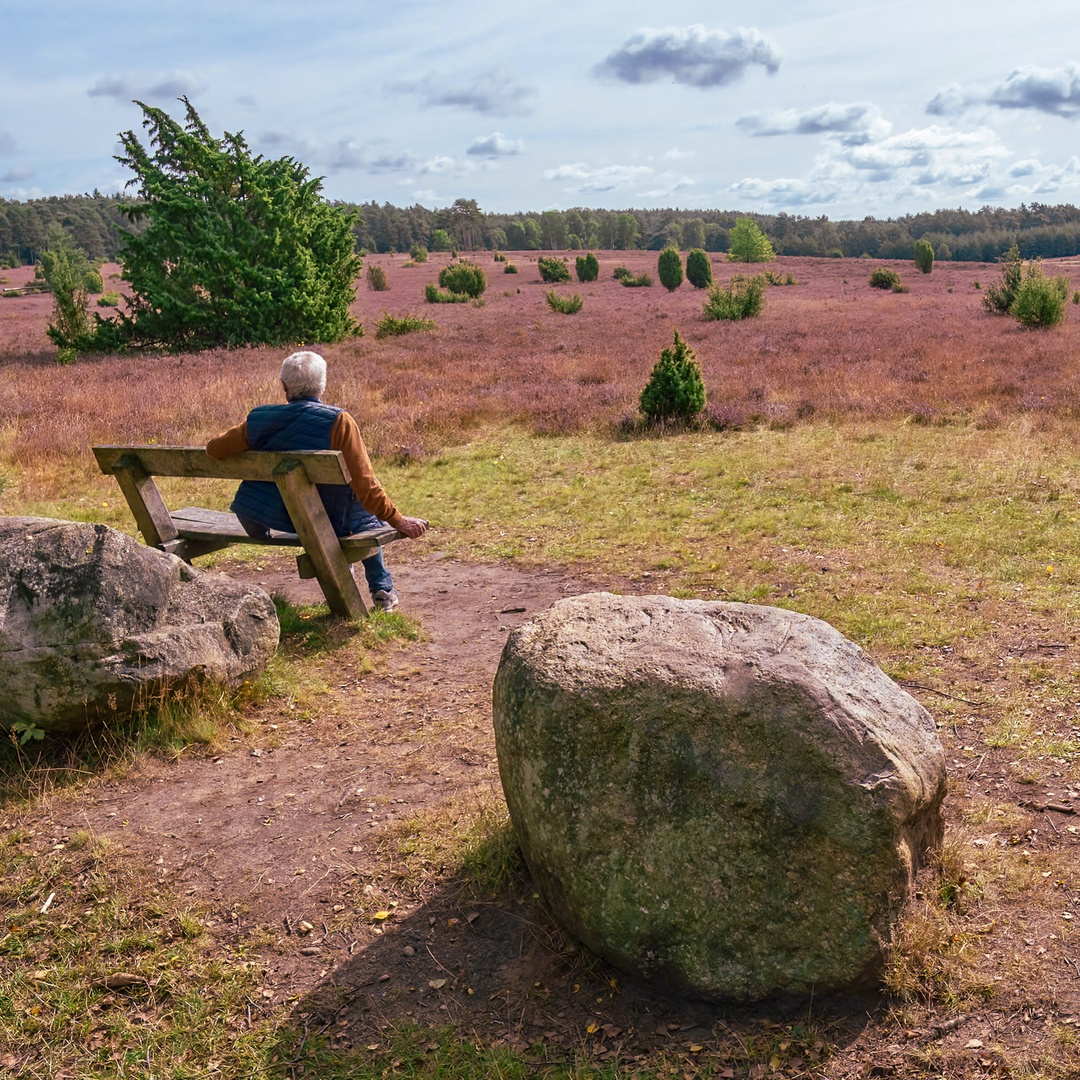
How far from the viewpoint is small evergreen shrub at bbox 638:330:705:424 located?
1369 centimetres

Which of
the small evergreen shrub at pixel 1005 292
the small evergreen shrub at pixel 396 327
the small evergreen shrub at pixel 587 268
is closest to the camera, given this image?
the small evergreen shrub at pixel 396 327

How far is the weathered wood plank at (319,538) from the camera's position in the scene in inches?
207

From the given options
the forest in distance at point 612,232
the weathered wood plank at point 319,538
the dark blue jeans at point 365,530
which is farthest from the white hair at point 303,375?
the forest in distance at point 612,232

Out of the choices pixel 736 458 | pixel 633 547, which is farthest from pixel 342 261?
pixel 633 547

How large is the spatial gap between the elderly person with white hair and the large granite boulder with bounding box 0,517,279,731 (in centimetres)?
134

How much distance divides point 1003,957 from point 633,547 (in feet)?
18.5

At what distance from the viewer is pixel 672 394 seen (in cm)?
1371

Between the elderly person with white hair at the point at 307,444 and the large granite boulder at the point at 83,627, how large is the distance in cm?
134

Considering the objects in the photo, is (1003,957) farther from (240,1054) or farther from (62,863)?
(62,863)

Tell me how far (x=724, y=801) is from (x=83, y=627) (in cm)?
301

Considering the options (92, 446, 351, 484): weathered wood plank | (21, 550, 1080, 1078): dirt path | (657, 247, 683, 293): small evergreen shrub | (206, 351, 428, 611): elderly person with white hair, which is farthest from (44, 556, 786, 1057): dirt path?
(657, 247, 683, 293): small evergreen shrub

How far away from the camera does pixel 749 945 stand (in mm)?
2658

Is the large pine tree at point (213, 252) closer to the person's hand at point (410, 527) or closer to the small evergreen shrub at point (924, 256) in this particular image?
the person's hand at point (410, 527)

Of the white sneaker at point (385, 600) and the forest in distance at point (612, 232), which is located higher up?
the forest in distance at point (612, 232)
